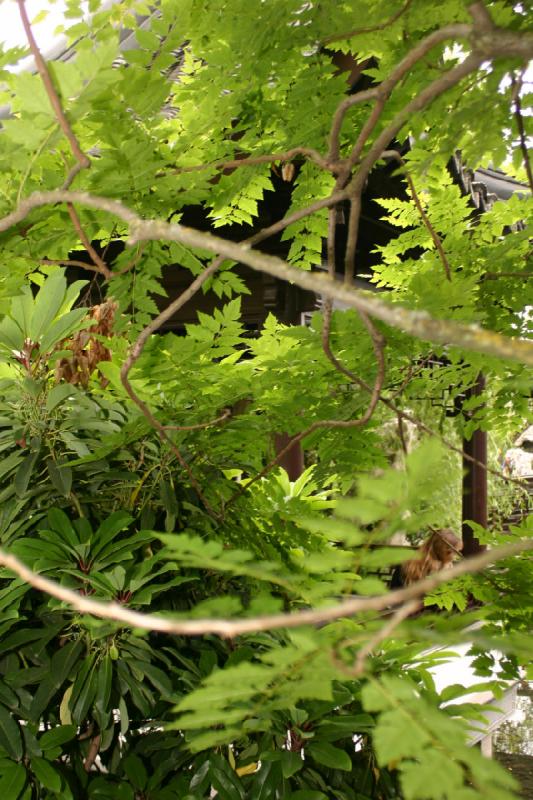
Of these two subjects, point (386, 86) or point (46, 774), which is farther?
point (46, 774)

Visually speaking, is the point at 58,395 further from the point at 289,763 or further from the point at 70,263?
the point at 289,763

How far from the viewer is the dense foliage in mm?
1144

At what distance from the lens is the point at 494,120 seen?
0.99m

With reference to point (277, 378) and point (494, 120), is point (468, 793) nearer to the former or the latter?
point (494, 120)

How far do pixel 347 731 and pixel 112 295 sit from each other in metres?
1.00

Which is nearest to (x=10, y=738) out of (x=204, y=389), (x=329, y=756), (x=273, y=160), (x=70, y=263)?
(x=329, y=756)

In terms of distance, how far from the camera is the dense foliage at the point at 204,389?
3.75 feet

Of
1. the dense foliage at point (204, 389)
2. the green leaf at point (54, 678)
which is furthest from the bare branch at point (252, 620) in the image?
the green leaf at point (54, 678)

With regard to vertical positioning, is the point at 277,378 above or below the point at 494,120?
below

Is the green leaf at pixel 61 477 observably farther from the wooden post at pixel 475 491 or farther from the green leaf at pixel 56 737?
the wooden post at pixel 475 491

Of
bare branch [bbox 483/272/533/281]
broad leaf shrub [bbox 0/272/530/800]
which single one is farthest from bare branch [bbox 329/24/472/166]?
bare branch [bbox 483/272/533/281]

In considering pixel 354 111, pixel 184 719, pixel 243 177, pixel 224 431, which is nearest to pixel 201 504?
pixel 224 431

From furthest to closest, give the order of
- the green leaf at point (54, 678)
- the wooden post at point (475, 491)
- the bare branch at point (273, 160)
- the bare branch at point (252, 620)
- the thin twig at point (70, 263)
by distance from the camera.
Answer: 1. the wooden post at point (475, 491)
2. the green leaf at point (54, 678)
3. the thin twig at point (70, 263)
4. the bare branch at point (273, 160)
5. the bare branch at point (252, 620)

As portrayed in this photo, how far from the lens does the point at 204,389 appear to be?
61.6 inches
